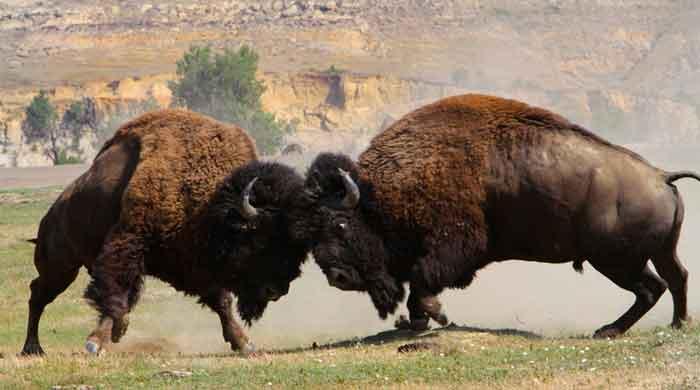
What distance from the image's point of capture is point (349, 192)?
1322 cm

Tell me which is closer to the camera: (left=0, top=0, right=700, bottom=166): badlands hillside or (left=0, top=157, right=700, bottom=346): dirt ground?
(left=0, top=157, right=700, bottom=346): dirt ground

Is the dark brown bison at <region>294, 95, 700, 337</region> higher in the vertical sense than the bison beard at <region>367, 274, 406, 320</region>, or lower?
higher

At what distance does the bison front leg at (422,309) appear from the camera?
13430 mm

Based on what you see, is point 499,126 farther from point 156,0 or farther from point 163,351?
point 156,0

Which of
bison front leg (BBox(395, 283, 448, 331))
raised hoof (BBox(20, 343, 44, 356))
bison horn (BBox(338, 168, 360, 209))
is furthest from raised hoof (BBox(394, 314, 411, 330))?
raised hoof (BBox(20, 343, 44, 356))

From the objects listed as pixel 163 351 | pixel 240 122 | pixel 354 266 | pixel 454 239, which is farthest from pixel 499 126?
pixel 240 122

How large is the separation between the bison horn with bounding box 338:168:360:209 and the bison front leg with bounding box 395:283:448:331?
1087 mm

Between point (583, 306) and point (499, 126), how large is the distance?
239 inches

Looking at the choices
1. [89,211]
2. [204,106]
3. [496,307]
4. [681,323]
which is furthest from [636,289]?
[204,106]

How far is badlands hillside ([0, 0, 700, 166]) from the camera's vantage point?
3839 inches

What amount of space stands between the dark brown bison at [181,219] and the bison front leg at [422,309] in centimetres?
128

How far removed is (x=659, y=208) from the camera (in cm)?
1308

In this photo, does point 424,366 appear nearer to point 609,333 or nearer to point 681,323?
point 609,333

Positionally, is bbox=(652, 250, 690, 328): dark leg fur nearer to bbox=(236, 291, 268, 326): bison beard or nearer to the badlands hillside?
bbox=(236, 291, 268, 326): bison beard
